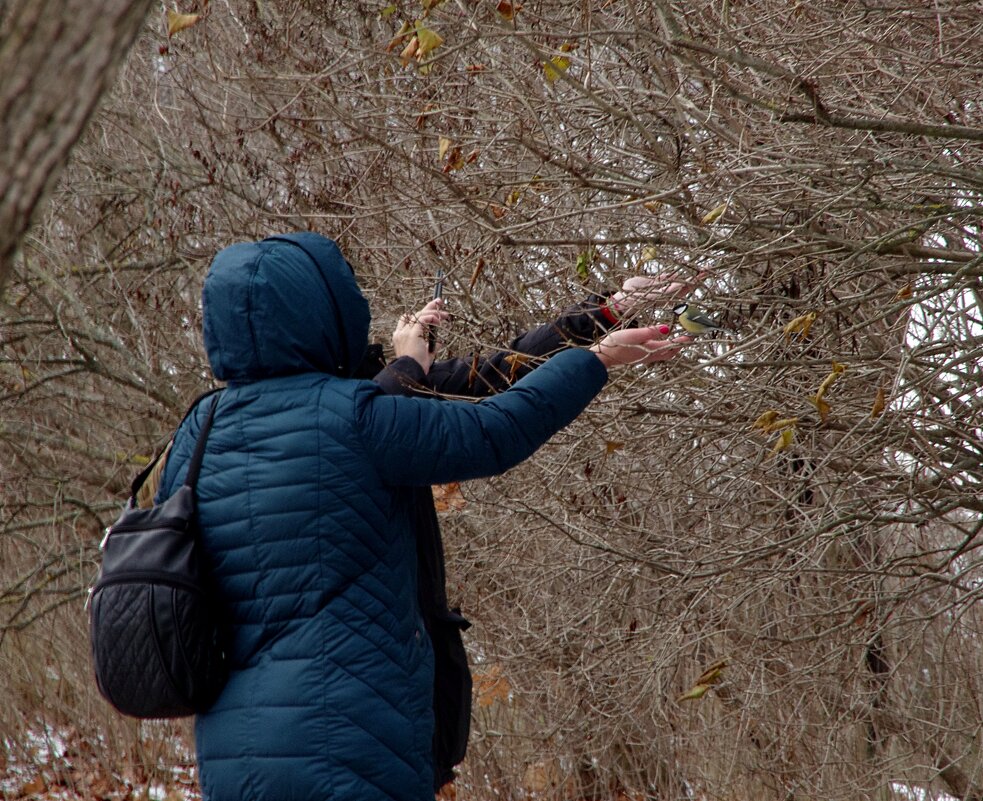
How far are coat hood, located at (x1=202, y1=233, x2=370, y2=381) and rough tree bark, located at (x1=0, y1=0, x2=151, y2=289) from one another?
129cm

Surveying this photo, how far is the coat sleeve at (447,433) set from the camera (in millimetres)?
2418

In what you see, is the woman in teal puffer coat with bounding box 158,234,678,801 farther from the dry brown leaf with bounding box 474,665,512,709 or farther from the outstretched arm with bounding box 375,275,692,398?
the dry brown leaf with bounding box 474,665,512,709

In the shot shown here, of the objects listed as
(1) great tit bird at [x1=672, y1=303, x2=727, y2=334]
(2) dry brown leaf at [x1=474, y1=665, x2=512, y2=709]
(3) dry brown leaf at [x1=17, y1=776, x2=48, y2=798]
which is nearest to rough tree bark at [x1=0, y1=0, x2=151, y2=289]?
(1) great tit bird at [x1=672, y1=303, x2=727, y2=334]

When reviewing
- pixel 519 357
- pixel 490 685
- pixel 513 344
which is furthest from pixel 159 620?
pixel 490 685

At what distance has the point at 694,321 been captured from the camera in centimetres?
320

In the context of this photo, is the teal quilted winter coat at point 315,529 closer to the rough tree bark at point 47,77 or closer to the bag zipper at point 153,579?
the bag zipper at point 153,579

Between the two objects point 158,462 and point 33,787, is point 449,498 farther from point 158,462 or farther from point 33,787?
point 33,787

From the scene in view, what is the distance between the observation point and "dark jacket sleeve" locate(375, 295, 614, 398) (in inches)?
129

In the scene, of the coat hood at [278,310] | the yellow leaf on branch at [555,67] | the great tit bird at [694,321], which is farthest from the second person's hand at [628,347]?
the yellow leaf on branch at [555,67]

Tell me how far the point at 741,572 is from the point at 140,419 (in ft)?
15.3

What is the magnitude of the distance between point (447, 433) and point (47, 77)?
1369 millimetres

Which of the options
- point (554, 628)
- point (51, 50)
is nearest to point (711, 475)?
point (554, 628)

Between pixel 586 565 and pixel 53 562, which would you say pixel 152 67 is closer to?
pixel 53 562

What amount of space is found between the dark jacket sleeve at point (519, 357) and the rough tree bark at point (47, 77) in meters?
1.95
